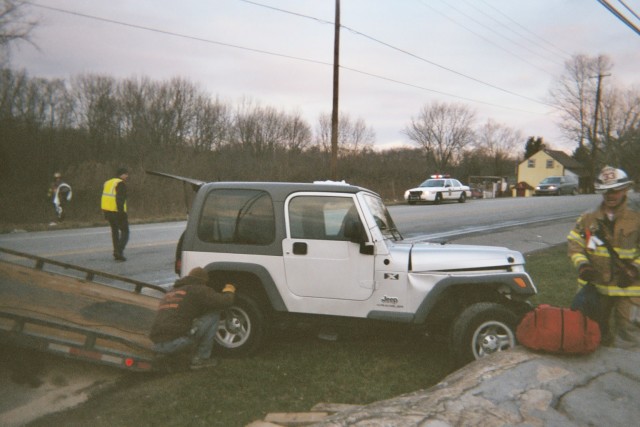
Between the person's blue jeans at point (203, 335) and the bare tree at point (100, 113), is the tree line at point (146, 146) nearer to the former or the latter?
the bare tree at point (100, 113)

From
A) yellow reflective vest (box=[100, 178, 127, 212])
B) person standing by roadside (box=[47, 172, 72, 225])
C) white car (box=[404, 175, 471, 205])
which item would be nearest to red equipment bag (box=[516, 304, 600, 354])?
yellow reflective vest (box=[100, 178, 127, 212])

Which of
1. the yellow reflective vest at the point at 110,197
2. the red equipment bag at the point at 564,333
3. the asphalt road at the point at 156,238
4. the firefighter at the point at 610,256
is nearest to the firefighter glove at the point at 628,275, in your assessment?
the firefighter at the point at 610,256

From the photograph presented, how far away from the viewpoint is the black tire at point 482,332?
16.1 feet

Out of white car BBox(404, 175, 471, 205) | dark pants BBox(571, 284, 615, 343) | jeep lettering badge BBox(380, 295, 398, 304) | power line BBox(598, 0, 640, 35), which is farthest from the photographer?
white car BBox(404, 175, 471, 205)

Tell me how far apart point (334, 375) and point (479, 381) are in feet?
5.28

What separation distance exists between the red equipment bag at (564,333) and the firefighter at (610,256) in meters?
0.41

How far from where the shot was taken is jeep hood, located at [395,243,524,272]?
16.7 ft

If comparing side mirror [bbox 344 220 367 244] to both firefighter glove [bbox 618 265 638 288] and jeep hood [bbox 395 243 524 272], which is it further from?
firefighter glove [bbox 618 265 638 288]

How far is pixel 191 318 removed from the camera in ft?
16.9

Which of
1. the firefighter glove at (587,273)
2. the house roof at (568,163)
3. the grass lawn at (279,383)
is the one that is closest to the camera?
the grass lawn at (279,383)

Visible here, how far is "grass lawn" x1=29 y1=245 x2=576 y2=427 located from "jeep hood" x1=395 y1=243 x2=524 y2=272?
73 cm

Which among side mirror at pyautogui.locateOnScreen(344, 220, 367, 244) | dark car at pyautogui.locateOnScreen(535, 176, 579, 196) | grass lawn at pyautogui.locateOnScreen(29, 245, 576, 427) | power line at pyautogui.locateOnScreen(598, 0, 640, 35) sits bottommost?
grass lawn at pyautogui.locateOnScreen(29, 245, 576, 427)

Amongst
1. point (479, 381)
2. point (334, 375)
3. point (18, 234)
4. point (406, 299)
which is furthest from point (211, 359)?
point (18, 234)

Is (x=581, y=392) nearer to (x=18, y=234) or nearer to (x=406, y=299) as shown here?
(x=406, y=299)
